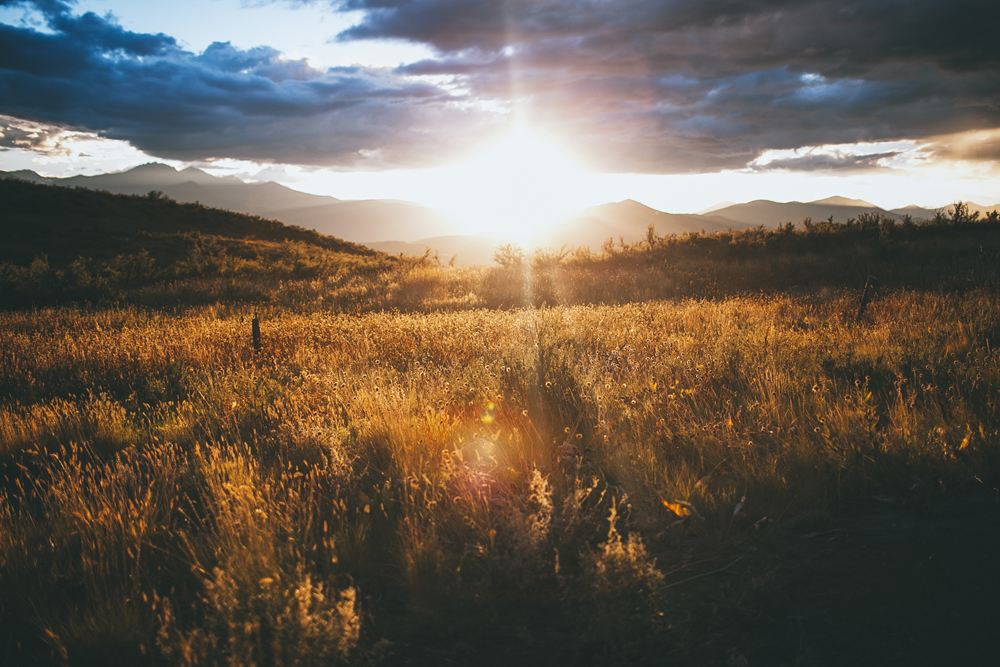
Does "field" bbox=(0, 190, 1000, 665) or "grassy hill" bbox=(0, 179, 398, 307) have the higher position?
"grassy hill" bbox=(0, 179, 398, 307)

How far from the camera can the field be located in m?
2.10

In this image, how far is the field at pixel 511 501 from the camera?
2.10 metres

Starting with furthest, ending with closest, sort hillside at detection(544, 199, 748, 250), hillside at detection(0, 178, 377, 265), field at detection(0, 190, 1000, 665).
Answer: hillside at detection(544, 199, 748, 250)
hillside at detection(0, 178, 377, 265)
field at detection(0, 190, 1000, 665)

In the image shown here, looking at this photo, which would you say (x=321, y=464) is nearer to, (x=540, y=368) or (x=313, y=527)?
(x=313, y=527)

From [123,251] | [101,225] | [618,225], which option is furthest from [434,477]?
[618,225]

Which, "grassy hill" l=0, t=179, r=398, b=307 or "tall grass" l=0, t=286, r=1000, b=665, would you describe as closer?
"tall grass" l=0, t=286, r=1000, b=665

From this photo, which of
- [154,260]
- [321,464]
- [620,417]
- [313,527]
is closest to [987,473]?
[620,417]

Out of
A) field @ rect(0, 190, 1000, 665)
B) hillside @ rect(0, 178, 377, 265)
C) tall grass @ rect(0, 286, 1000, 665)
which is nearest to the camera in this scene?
field @ rect(0, 190, 1000, 665)

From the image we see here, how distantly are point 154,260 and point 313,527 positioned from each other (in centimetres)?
2183

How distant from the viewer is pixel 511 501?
2.86 meters

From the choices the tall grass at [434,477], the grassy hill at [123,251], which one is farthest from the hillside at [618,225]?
the tall grass at [434,477]

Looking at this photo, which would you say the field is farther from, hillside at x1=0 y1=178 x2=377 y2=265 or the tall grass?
hillside at x1=0 y1=178 x2=377 y2=265

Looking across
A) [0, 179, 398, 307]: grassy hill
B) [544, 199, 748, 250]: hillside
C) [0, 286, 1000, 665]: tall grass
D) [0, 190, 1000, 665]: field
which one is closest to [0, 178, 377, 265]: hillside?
[0, 179, 398, 307]: grassy hill

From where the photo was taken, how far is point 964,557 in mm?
2287
